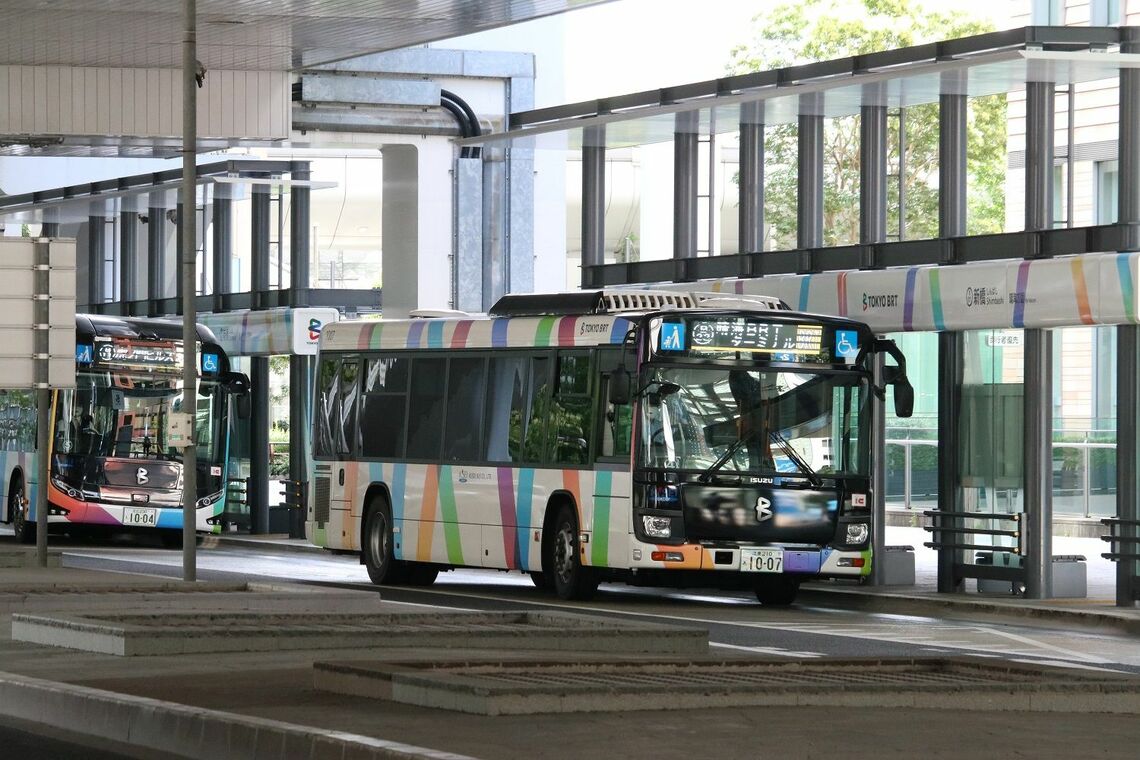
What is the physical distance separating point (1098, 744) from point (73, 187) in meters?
35.2

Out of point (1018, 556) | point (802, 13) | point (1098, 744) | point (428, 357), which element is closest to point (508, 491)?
point (428, 357)

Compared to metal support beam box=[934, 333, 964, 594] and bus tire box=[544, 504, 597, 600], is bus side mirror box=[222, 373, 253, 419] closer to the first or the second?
bus tire box=[544, 504, 597, 600]

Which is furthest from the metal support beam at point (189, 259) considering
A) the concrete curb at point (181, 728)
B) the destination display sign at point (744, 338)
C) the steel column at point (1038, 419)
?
the steel column at point (1038, 419)

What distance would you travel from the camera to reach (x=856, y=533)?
2102cm

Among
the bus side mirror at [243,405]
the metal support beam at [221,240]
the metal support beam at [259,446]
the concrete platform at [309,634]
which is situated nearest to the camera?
the concrete platform at [309,634]

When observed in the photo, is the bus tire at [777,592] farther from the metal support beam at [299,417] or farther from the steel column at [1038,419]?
the metal support beam at [299,417]

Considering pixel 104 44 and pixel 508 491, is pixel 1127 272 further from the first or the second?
pixel 104 44

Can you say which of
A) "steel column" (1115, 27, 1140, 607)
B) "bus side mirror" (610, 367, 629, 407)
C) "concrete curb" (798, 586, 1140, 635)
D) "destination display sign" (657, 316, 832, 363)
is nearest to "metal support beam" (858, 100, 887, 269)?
"destination display sign" (657, 316, 832, 363)

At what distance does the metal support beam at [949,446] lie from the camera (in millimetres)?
23000

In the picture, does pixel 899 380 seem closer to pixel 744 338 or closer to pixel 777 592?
pixel 744 338

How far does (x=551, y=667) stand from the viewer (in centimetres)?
1167

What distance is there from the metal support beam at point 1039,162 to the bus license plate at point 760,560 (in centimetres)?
395

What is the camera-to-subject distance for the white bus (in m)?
20.6

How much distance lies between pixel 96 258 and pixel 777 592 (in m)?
26.7
